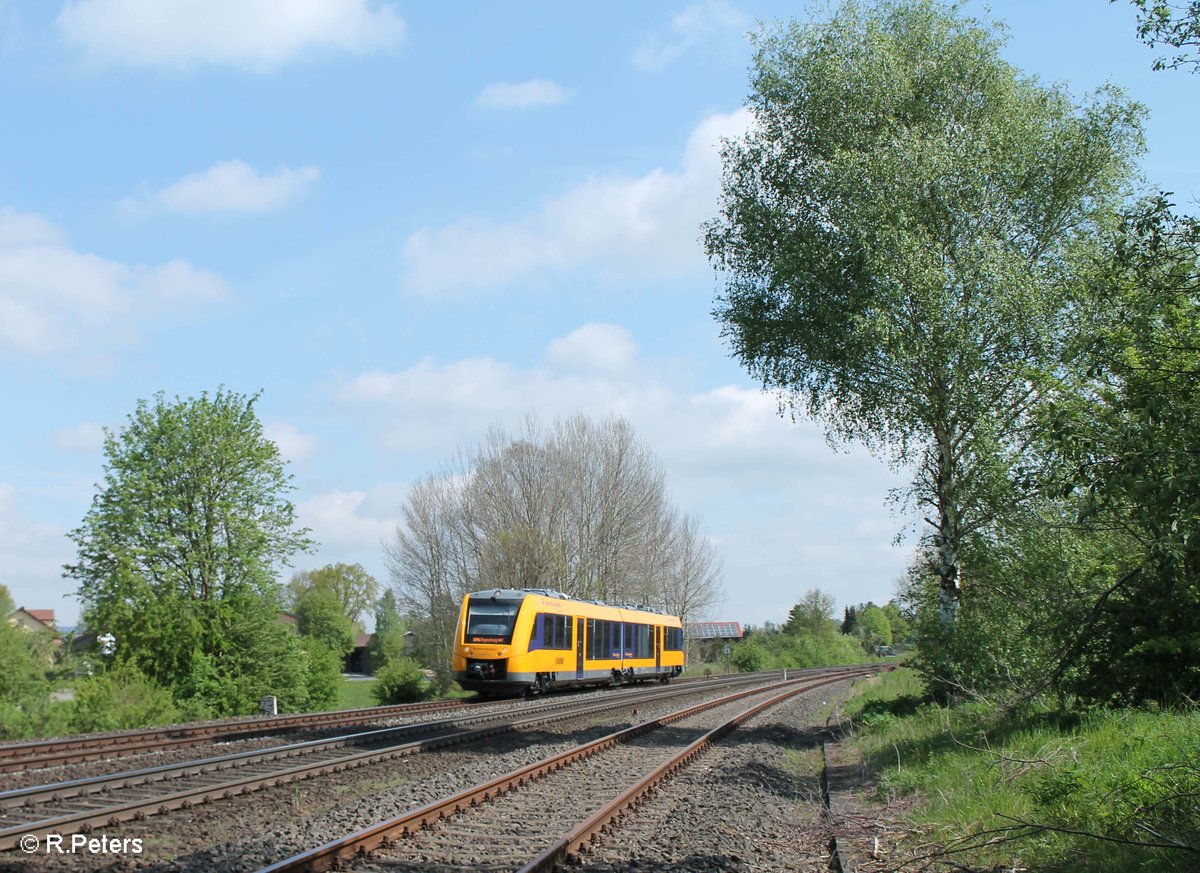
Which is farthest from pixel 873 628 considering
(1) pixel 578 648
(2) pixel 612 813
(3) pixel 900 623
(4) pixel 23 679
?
(2) pixel 612 813

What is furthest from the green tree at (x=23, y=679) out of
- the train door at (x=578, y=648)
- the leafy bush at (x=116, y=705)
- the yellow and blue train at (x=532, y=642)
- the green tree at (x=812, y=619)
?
the green tree at (x=812, y=619)

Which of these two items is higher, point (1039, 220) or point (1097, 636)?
point (1039, 220)

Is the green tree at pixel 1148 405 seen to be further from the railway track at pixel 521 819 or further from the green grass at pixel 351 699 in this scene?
the green grass at pixel 351 699

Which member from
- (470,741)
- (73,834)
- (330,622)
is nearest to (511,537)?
(470,741)

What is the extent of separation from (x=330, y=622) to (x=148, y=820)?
83.6 metres

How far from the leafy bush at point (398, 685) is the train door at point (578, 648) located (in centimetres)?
536

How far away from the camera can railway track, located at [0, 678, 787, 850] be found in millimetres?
8508

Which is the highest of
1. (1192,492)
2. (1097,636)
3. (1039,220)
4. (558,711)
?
(1039,220)

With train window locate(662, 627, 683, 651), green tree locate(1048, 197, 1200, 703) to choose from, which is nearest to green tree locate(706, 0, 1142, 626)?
green tree locate(1048, 197, 1200, 703)

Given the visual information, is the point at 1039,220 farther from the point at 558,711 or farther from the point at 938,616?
the point at 558,711

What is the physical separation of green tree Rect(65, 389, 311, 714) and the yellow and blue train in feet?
22.3

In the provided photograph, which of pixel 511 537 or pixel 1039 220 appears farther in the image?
pixel 511 537

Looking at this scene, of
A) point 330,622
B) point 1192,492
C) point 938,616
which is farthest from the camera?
point 330,622

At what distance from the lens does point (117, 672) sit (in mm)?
23609
